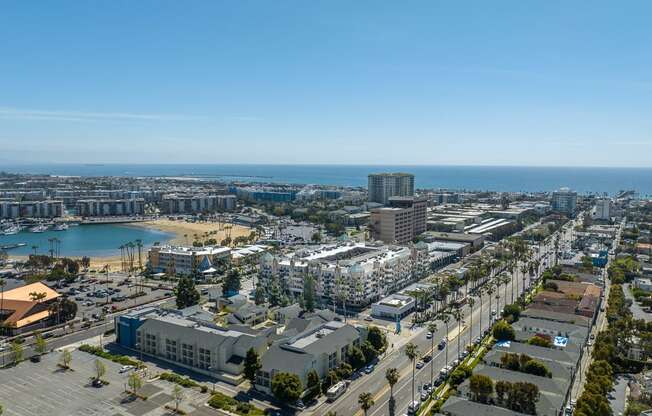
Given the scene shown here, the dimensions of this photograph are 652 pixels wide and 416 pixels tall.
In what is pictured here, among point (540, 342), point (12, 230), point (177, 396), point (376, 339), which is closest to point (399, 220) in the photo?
point (540, 342)

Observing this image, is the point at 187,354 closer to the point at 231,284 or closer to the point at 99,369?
the point at 99,369

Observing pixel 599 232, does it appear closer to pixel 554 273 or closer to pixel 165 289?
pixel 554 273

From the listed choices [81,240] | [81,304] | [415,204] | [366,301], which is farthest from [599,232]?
[81,240]

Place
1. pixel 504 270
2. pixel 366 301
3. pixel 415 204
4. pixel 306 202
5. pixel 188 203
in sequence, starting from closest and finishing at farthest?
pixel 366 301 < pixel 504 270 < pixel 415 204 < pixel 188 203 < pixel 306 202

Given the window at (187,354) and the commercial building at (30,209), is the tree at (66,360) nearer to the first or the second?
the window at (187,354)

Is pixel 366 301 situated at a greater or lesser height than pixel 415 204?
lesser

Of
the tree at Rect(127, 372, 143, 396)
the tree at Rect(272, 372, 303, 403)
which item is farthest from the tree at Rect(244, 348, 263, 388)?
the tree at Rect(127, 372, 143, 396)
